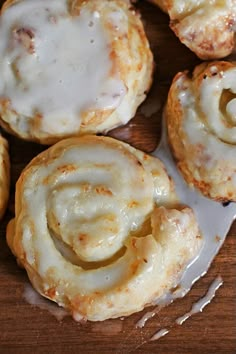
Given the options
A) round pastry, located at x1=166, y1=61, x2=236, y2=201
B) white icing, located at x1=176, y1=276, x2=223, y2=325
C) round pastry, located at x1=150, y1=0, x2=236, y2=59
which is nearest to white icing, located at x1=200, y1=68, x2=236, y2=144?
round pastry, located at x1=166, y1=61, x2=236, y2=201

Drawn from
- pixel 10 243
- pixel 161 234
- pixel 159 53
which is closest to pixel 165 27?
pixel 159 53

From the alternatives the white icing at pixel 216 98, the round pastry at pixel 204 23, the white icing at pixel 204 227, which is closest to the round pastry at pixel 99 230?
the white icing at pixel 204 227

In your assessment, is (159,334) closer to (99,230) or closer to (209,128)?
(99,230)

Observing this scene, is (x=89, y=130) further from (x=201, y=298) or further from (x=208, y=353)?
(x=208, y=353)

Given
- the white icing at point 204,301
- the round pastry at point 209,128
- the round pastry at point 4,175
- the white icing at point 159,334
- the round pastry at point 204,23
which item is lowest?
the white icing at point 159,334

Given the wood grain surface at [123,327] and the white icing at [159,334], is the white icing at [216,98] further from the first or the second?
the white icing at [159,334]

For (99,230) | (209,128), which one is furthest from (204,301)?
(209,128)
